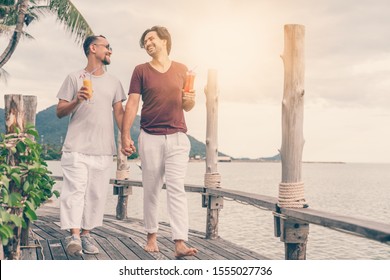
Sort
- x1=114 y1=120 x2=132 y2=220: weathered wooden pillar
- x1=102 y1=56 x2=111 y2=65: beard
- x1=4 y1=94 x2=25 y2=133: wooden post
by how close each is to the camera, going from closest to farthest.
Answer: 1. x1=4 y1=94 x2=25 y2=133: wooden post
2. x1=102 y1=56 x2=111 y2=65: beard
3. x1=114 y1=120 x2=132 y2=220: weathered wooden pillar

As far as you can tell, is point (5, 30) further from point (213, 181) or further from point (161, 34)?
point (161, 34)

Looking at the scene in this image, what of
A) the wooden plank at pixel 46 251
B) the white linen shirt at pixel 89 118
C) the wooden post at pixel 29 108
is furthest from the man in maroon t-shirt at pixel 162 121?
the wooden plank at pixel 46 251

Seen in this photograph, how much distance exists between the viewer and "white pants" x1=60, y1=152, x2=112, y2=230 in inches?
197

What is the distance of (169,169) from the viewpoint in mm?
4988

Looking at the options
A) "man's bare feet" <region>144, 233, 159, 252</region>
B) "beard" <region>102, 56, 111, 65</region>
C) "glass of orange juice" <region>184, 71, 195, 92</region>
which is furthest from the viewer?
"man's bare feet" <region>144, 233, 159, 252</region>

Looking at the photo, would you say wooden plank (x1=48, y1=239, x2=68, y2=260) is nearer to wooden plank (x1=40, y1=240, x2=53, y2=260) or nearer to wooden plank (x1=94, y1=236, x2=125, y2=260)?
Result: wooden plank (x1=40, y1=240, x2=53, y2=260)

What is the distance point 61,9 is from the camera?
17.4 metres

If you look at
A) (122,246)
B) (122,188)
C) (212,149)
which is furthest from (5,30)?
(122,246)

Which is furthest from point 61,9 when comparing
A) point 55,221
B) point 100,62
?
point 100,62

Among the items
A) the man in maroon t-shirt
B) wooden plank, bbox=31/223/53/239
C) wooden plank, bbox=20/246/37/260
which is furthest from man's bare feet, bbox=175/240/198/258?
wooden plank, bbox=31/223/53/239

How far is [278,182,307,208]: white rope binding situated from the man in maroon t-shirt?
0.91 m

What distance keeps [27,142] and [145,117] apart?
1071 mm

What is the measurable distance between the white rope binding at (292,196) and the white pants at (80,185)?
1641 millimetres

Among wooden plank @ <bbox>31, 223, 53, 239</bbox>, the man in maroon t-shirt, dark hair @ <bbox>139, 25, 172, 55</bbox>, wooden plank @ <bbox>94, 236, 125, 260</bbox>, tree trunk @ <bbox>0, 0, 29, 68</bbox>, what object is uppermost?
tree trunk @ <bbox>0, 0, 29, 68</bbox>
